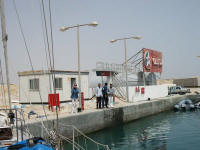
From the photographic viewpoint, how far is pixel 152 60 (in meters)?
35.9

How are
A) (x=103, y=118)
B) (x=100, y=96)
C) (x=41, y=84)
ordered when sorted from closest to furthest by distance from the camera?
(x=103, y=118) < (x=100, y=96) < (x=41, y=84)

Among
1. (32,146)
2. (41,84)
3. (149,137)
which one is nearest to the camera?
(32,146)

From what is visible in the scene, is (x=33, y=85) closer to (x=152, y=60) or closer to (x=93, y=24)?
(x=93, y=24)

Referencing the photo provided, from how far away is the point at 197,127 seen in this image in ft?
58.4

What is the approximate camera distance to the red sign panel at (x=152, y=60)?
3369cm

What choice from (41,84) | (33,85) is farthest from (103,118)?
(33,85)

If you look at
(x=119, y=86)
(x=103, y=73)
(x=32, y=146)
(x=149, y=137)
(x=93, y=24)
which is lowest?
(x=149, y=137)

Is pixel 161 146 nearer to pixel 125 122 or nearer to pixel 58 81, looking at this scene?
pixel 125 122

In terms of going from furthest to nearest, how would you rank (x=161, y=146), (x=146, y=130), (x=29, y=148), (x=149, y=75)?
(x=149, y=75)
(x=146, y=130)
(x=161, y=146)
(x=29, y=148)

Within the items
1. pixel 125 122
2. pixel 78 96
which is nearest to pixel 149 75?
pixel 125 122

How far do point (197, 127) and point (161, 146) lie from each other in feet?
21.0

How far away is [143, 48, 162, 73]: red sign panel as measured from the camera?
33688mm

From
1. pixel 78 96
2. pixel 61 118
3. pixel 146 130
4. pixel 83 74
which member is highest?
pixel 83 74

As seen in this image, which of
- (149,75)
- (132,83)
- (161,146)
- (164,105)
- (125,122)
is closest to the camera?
(161,146)
